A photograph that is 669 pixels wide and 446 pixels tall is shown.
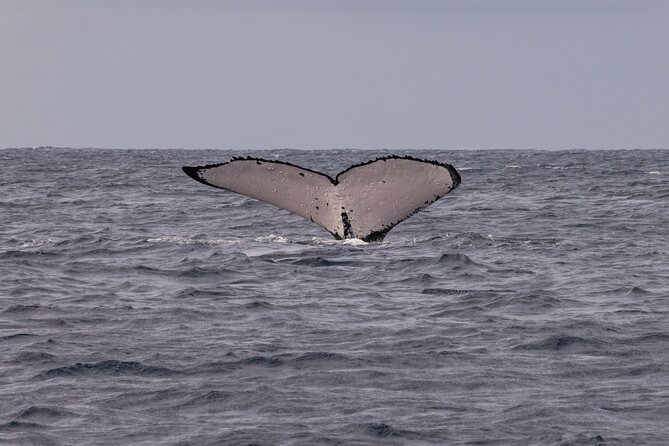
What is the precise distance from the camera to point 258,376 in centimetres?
942

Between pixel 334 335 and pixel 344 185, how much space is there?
3585 mm

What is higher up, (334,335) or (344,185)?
(344,185)

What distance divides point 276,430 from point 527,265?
856 cm

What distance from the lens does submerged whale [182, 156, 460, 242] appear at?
44.9 feet

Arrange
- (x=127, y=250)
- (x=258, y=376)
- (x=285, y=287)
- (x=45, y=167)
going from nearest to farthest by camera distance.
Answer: (x=258, y=376) → (x=285, y=287) → (x=127, y=250) → (x=45, y=167)

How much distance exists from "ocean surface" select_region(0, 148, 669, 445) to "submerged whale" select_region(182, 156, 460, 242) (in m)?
0.80

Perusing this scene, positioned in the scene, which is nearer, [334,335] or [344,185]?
[334,335]

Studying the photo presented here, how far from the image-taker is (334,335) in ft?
36.2

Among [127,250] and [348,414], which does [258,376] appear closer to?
[348,414]

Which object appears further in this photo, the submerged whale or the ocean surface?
the submerged whale

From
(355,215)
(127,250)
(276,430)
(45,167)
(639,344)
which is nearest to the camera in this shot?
(276,430)

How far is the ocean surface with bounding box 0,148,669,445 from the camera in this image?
8.03 meters

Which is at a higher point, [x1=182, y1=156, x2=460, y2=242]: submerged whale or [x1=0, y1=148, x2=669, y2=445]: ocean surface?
[x1=182, y1=156, x2=460, y2=242]: submerged whale

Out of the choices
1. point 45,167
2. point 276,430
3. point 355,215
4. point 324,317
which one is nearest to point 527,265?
point 355,215
